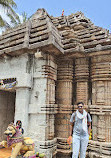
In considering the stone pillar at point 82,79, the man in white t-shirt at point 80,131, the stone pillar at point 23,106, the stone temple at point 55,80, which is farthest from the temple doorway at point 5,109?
the man in white t-shirt at point 80,131

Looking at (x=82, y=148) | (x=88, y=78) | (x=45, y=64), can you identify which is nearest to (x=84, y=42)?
(x=88, y=78)

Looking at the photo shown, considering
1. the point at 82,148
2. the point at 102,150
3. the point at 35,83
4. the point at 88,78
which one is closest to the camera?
the point at 82,148

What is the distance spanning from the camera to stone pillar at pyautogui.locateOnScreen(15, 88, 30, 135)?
5.69m

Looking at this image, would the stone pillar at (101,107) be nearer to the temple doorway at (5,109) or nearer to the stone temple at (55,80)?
the stone temple at (55,80)

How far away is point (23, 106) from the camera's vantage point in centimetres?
576

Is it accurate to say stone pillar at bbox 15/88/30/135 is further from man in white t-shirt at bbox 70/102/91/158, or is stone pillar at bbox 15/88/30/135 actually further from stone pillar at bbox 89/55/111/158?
stone pillar at bbox 89/55/111/158

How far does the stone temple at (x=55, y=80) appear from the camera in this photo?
18.6ft

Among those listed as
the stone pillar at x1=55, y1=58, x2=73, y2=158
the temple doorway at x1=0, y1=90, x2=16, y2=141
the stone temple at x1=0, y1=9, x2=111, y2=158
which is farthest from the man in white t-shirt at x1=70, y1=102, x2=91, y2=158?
the temple doorway at x1=0, y1=90, x2=16, y2=141

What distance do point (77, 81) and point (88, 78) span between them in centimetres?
50

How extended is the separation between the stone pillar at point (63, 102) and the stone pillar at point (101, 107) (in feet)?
3.18

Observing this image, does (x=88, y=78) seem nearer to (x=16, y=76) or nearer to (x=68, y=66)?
(x=68, y=66)

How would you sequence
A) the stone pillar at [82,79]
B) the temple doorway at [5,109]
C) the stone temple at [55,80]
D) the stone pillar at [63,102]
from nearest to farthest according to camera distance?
the stone temple at [55,80], the stone pillar at [63,102], the stone pillar at [82,79], the temple doorway at [5,109]

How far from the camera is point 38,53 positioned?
5.63 meters

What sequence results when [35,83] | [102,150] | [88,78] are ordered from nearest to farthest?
[102,150]
[35,83]
[88,78]
